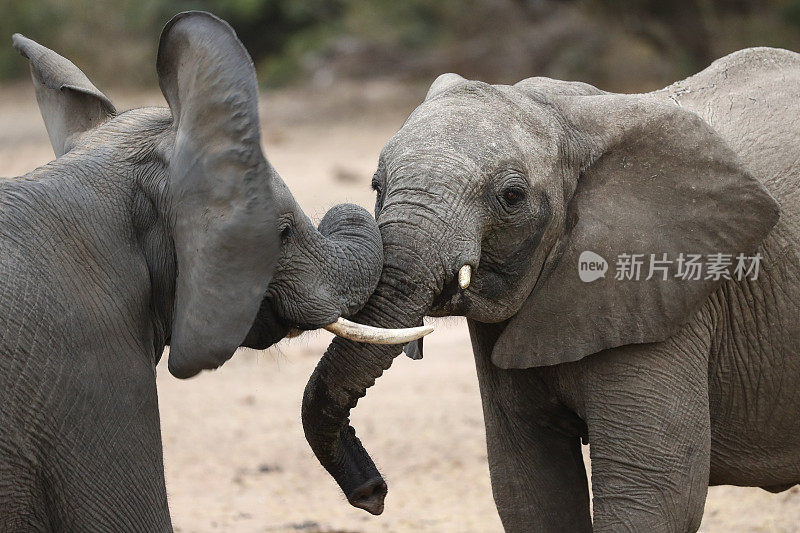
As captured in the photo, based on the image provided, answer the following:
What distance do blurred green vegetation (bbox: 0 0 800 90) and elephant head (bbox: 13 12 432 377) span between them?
1453 centimetres

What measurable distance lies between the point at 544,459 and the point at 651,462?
0.62m

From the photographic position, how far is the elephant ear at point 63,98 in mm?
4164

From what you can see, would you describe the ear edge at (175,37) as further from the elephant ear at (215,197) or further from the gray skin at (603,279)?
the gray skin at (603,279)

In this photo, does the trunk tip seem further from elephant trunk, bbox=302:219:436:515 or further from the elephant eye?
the elephant eye

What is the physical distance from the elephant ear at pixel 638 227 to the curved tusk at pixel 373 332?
61 cm

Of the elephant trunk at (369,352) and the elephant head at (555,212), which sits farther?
the elephant head at (555,212)

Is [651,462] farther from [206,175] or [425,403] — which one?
[425,403]

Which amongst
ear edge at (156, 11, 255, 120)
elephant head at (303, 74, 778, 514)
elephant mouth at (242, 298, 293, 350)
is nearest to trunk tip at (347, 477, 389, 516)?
elephant head at (303, 74, 778, 514)

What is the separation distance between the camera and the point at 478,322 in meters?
4.66

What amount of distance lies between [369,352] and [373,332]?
7.9 inches

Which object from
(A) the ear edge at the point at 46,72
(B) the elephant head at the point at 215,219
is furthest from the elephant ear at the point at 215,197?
(A) the ear edge at the point at 46,72

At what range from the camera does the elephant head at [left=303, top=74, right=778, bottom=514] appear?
4.13 m

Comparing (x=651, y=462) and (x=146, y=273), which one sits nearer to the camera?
(x=146, y=273)

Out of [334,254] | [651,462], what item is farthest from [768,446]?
[334,254]
